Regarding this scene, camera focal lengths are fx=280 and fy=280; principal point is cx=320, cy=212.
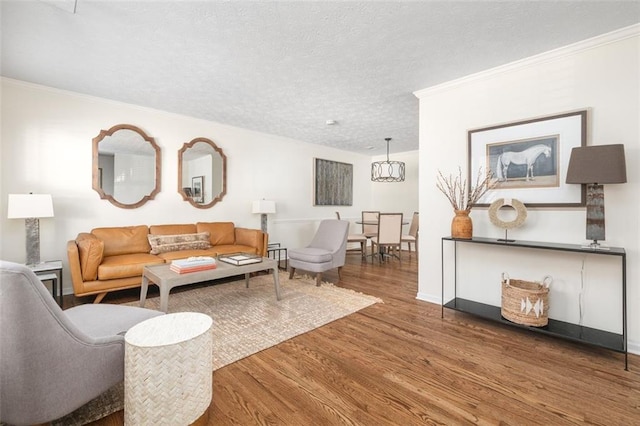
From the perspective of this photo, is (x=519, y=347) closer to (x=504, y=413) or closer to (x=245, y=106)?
(x=504, y=413)

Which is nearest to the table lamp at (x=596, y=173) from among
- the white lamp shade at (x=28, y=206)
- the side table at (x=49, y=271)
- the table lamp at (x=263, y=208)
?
the table lamp at (x=263, y=208)

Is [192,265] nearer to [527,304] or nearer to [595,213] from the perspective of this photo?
[527,304]

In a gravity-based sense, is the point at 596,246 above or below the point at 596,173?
→ below

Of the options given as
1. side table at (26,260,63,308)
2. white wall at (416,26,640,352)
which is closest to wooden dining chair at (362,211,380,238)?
white wall at (416,26,640,352)

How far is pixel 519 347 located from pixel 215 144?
467 cm

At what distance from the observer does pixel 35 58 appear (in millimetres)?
2605

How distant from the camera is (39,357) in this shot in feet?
3.76

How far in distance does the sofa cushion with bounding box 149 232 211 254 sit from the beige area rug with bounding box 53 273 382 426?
0.55 metres

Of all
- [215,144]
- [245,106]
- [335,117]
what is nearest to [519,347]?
[335,117]

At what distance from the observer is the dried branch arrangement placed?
2762 mm

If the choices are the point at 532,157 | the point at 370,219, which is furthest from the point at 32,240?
the point at 370,219

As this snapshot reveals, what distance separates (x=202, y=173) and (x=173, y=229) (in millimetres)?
1028

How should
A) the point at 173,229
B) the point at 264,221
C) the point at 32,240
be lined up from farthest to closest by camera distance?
1. the point at 264,221
2. the point at 173,229
3. the point at 32,240

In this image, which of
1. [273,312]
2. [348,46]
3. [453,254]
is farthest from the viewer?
[453,254]
